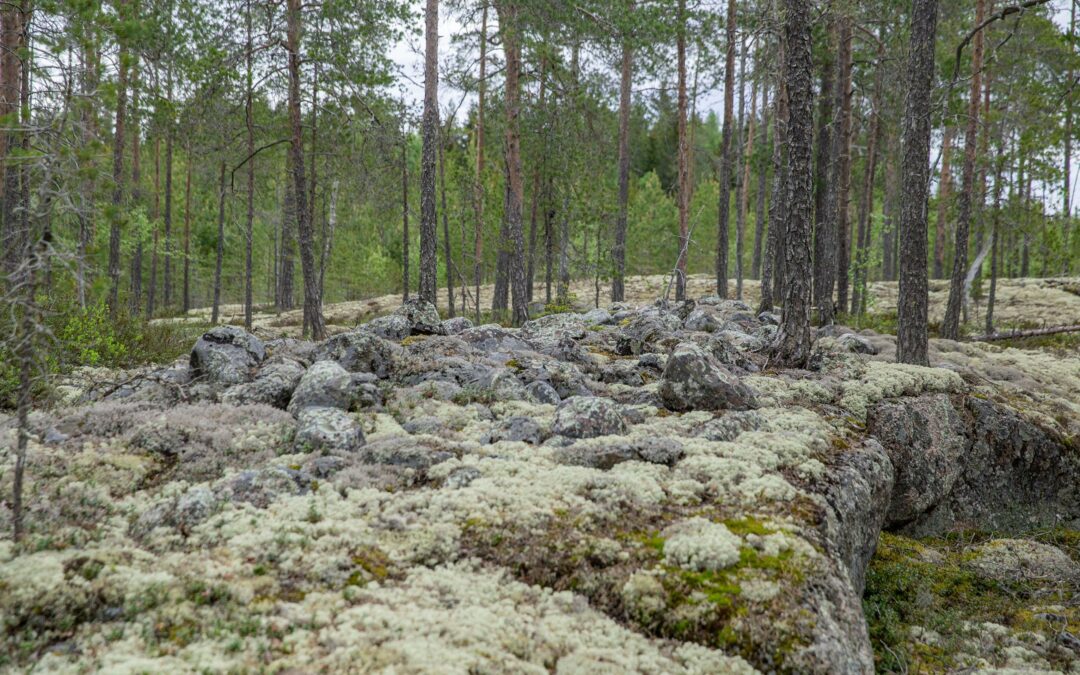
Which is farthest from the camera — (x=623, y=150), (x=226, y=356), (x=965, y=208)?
(x=623, y=150)

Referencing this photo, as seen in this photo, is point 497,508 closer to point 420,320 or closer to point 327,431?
point 327,431

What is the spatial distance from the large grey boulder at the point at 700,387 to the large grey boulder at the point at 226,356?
6233 mm

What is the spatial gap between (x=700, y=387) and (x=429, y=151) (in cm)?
1056

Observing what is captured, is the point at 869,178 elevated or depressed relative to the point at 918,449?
elevated

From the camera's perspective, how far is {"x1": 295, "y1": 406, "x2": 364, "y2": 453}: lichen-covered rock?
6.73 m

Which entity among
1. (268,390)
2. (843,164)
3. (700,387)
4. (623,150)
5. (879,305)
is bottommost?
(268,390)

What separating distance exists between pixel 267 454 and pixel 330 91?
12.4m

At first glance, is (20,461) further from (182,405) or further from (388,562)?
(182,405)

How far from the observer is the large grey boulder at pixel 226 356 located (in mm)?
9039

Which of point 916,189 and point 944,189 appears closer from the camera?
point 916,189

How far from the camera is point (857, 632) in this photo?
4449 mm

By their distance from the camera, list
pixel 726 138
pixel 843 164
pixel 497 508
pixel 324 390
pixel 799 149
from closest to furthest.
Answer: pixel 497 508 → pixel 324 390 → pixel 799 149 → pixel 843 164 → pixel 726 138

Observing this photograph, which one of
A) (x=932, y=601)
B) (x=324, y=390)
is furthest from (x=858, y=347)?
(x=324, y=390)

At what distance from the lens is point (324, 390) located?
26.7 ft
